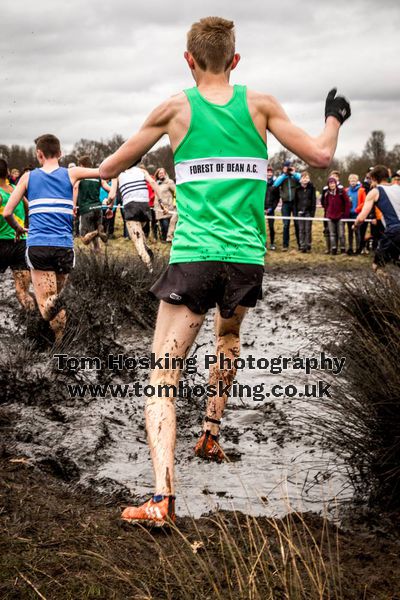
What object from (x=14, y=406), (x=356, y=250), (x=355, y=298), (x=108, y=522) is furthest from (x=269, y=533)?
(x=356, y=250)

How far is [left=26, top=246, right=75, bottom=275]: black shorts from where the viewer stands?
695 cm

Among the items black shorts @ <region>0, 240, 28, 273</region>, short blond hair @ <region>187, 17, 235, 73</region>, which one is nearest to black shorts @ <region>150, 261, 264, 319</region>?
short blond hair @ <region>187, 17, 235, 73</region>

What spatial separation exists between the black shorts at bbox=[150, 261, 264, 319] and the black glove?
2.55 feet

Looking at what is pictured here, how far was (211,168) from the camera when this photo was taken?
3.51 meters

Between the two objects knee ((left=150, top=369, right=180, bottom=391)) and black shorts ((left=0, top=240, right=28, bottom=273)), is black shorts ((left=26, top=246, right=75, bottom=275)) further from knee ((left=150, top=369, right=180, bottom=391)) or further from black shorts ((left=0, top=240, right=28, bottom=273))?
knee ((left=150, top=369, right=180, bottom=391))

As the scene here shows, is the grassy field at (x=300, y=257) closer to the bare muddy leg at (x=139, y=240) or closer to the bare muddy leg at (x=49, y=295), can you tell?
the bare muddy leg at (x=139, y=240)

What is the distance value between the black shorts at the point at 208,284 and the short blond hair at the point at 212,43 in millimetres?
920

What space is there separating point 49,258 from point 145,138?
3619mm

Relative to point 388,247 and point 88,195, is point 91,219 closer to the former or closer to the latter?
point 88,195

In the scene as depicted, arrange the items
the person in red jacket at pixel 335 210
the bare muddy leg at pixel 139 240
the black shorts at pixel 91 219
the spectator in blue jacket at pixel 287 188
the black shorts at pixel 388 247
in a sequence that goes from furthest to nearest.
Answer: the spectator in blue jacket at pixel 287 188 → the person in red jacket at pixel 335 210 → the black shorts at pixel 91 219 → the bare muddy leg at pixel 139 240 → the black shorts at pixel 388 247

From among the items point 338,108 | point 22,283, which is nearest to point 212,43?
point 338,108

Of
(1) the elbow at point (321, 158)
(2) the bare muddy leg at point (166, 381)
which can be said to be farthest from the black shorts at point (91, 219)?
(1) the elbow at point (321, 158)

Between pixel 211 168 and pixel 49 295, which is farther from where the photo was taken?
pixel 49 295

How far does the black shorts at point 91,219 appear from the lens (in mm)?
16188
